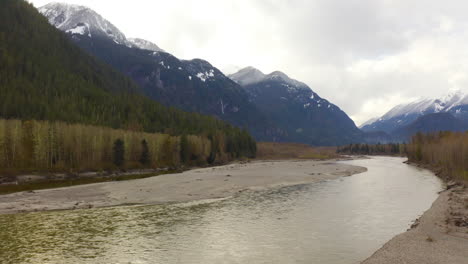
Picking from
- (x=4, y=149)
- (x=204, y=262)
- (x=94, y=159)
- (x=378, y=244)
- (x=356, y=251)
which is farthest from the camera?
(x=94, y=159)

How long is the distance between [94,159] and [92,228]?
89.8 metres

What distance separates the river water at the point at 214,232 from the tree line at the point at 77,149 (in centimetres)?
6820

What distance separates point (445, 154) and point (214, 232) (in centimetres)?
10934

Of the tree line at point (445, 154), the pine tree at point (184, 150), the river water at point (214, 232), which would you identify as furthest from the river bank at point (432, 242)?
the pine tree at point (184, 150)

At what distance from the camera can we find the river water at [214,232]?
86.6ft

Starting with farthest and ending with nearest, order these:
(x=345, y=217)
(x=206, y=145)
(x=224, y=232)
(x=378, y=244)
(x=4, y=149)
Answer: (x=206, y=145) < (x=4, y=149) < (x=345, y=217) < (x=224, y=232) < (x=378, y=244)

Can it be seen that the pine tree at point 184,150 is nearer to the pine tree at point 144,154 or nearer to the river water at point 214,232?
the pine tree at point 144,154

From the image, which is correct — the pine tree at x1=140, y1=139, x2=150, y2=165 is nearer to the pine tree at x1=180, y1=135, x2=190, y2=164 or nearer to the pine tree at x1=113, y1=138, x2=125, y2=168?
the pine tree at x1=113, y1=138, x2=125, y2=168

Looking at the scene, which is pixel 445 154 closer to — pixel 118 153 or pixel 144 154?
pixel 144 154

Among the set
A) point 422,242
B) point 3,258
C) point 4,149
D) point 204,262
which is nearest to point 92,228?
point 3,258

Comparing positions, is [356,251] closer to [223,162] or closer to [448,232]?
[448,232]

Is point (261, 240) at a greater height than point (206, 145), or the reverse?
point (206, 145)

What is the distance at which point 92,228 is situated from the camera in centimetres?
3553

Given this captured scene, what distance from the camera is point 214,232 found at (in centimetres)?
3388
